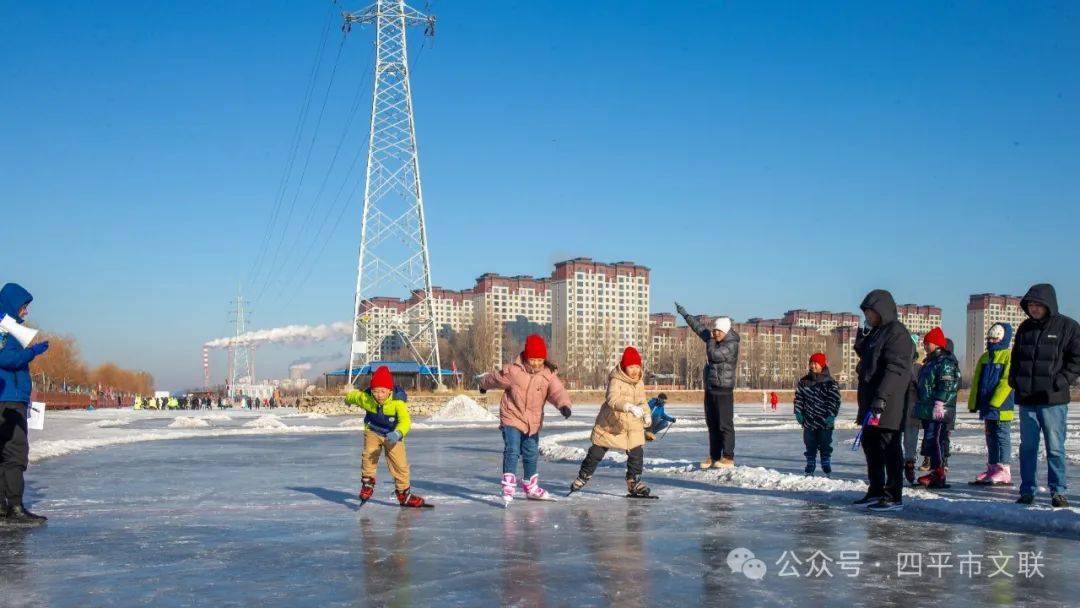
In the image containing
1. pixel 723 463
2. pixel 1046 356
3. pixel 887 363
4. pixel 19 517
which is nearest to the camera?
pixel 19 517

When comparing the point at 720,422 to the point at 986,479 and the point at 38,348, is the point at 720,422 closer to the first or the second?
the point at 986,479

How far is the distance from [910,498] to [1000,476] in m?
2.27

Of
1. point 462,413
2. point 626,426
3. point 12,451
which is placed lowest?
point 462,413

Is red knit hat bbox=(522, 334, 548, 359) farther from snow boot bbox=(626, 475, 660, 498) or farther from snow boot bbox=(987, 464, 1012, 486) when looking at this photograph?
snow boot bbox=(987, 464, 1012, 486)

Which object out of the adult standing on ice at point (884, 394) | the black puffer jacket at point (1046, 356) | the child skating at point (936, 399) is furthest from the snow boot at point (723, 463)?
the black puffer jacket at point (1046, 356)

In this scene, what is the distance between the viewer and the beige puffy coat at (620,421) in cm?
905

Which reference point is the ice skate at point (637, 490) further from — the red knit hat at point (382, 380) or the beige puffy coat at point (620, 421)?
the red knit hat at point (382, 380)

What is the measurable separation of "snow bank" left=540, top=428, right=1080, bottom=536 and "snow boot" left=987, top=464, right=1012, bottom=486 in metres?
1.27

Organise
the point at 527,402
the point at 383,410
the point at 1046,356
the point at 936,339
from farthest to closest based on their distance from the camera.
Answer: the point at 936,339, the point at 527,402, the point at 383,410, the point at 1046,356

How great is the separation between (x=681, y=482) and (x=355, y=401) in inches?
152

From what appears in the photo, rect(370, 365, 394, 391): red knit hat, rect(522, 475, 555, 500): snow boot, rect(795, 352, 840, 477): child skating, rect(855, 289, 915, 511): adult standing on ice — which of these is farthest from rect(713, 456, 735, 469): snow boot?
rect(370, 365, 394, 391): red knit hat

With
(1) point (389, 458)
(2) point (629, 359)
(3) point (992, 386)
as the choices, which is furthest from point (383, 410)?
(3) point (992, 386)

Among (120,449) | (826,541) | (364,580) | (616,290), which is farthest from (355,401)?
(616,290)

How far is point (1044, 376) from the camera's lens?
788 cm
